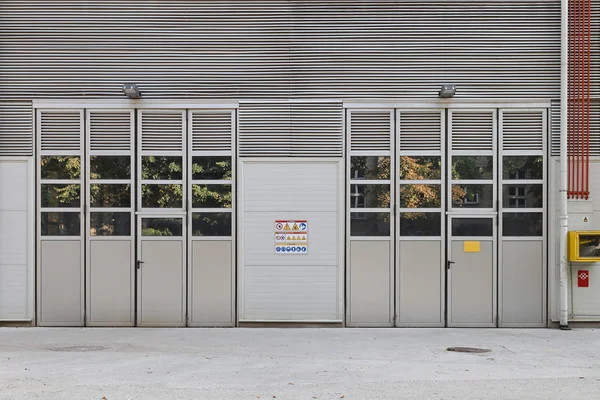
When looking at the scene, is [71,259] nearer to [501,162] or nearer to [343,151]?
[343,151]

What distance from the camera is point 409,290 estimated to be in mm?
11039

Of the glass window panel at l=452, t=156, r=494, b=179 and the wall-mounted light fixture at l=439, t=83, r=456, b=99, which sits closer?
the wall-mounted light fixture at l=439, t=83, r=456, b=99

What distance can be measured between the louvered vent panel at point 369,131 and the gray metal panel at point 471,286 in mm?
2129

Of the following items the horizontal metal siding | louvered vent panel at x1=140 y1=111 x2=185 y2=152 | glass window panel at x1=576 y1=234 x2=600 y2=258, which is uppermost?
the horizontal metal siding

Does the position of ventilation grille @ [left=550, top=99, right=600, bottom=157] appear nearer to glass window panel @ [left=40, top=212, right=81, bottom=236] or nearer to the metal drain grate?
the metal drain grate

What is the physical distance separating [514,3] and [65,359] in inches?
364

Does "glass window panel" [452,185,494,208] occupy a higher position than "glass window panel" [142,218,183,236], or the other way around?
"glass window panel" [452,185,494,208]

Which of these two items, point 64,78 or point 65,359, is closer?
point 65,359

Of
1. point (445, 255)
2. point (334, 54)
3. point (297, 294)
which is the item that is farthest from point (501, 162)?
point (297, 294)

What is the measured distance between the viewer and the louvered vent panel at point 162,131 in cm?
1111

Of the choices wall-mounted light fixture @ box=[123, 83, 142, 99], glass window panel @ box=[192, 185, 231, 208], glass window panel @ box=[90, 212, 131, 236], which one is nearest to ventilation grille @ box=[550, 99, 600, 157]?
glass window panel @ box=[192, 185, 231, 208]

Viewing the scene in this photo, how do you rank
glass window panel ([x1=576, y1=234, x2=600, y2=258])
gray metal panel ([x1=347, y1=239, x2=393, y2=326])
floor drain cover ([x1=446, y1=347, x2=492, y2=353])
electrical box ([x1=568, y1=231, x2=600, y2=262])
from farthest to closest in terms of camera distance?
gray metal panel ([x1=347, y1=239, x2=393, y2=326])
glass window panel ([x1=576, y1=234, x2=600, y2=258])
electrical box ([x1=568, y1=231, x2=600, y2=262])
floor drain cover ([x1=446, y1=347, x2=492, y2=353])

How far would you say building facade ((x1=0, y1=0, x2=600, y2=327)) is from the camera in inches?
435

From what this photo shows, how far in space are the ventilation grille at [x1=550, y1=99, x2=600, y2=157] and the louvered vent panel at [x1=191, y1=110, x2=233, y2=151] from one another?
562cm
